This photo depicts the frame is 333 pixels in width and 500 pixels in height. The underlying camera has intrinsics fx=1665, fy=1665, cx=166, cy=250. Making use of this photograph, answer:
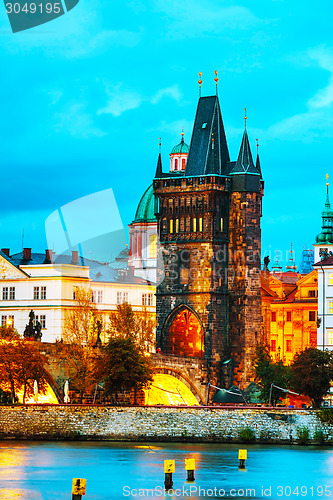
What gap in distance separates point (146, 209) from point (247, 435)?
81.5 metres

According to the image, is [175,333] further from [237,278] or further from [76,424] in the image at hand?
[76,424]

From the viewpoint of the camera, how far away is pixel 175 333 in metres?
128

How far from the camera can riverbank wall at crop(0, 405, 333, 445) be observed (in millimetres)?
96375

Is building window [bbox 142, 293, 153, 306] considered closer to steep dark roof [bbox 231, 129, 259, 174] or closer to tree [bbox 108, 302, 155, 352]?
tree [bbox 108, 302, 155, 352]

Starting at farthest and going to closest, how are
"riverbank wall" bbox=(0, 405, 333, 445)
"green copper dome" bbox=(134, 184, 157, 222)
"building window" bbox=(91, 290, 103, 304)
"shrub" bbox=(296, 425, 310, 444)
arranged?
"green copper dome" bbox=(134, 184, 157, 222)
"building window" bbox=(91, 290, 103, 304)
"riverbank wall" bbox=(0, 405, 333, 445)
"shrub" bbox=(296, 425, 310, 444)

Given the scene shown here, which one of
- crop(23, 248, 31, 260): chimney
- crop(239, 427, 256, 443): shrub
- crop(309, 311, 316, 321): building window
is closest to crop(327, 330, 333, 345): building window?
crop(309, 311, 316, 321): building window

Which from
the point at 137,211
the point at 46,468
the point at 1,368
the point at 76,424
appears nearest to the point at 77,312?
the point at 1,368

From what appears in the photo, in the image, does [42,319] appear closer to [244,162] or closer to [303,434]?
[244,162]

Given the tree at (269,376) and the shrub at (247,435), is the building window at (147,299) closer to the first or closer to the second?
the tree at (269,376)

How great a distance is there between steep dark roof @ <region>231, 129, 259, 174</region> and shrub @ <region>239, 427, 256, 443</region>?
36.5m

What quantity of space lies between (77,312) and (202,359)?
10307mm

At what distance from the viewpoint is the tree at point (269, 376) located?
382 feet

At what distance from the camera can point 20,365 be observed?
10625 cm

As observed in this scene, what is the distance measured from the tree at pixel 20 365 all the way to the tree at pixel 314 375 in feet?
54.5
